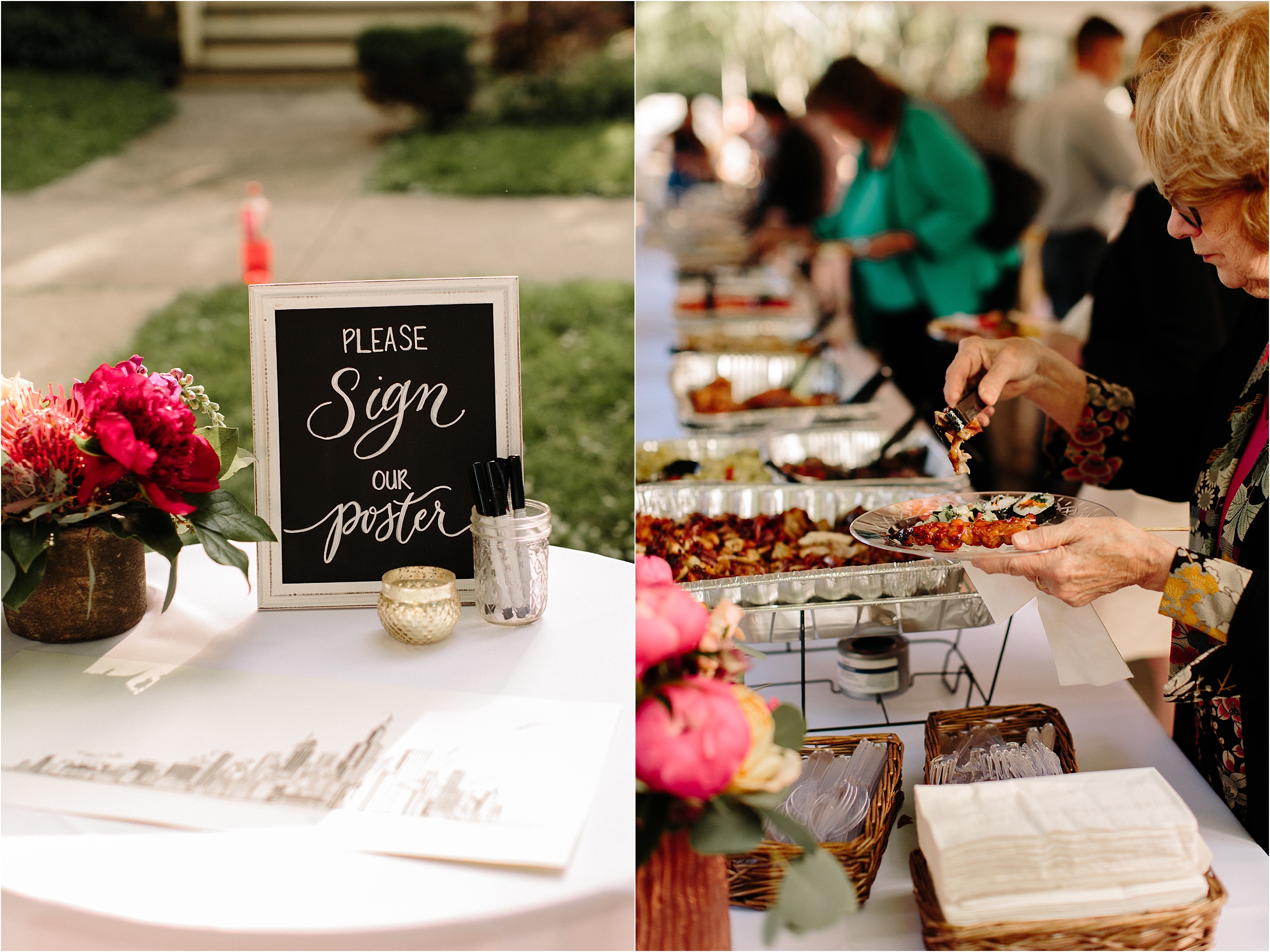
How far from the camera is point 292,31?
681 centimetres

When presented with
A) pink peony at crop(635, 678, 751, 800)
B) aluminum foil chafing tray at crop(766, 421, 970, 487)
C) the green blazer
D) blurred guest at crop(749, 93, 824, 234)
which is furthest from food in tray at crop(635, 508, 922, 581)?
blurred guest at crop(749, 93, 824, 234)

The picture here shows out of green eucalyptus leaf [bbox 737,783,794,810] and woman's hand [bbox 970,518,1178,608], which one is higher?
woman's hand [bbox 970,518,1178,608]

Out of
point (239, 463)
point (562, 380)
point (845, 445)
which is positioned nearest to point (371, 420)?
point (239, 463)

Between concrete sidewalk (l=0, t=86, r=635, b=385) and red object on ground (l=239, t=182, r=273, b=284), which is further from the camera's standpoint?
concrete sidewalk (l=0, t=86, r=635, b=385)

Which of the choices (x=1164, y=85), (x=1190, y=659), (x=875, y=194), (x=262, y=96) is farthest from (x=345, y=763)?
(x=262, y=96)

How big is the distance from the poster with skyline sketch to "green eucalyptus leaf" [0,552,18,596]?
3.6 inches

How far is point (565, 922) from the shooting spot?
2.12ft

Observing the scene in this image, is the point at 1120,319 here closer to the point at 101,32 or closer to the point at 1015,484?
the point at 1015,484

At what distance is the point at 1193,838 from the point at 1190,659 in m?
0.29

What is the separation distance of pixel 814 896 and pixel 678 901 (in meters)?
0.09

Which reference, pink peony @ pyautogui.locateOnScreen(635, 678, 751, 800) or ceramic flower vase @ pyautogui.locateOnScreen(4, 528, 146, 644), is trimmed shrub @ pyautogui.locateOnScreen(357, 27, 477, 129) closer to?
ceramic flower vase @ pyautogui.locateOnScreen(4, 528, 146, 644)

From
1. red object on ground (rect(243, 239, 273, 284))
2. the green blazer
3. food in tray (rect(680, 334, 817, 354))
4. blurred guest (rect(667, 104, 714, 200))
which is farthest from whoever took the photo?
blurred guest (rect(667, 104, 714, 200))

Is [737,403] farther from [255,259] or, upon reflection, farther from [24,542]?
[255,259]

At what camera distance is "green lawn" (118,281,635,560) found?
3.39 m
